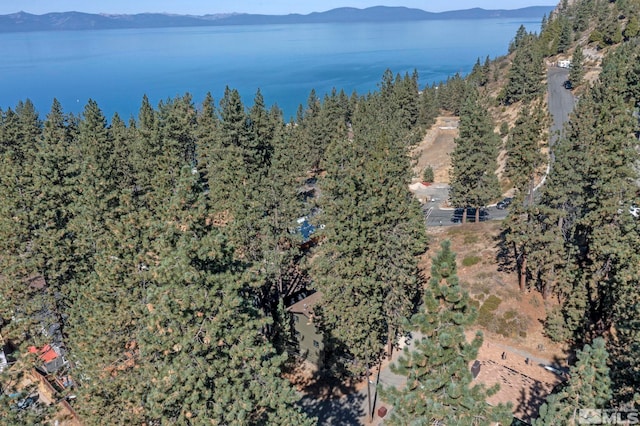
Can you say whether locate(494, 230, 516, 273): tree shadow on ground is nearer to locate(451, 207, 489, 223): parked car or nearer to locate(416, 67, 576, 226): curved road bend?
locate(416, 67, 576, 226): curved road bend

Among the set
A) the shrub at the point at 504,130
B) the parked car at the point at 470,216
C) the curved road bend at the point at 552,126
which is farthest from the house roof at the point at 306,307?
the shrub at the point at 504,130

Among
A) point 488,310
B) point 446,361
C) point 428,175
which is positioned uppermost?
point 446,361

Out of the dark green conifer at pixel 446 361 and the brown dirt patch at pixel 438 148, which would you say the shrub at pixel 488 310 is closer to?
the dark green conifer at pixel 446 361

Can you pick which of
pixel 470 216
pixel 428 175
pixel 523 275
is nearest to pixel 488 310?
pixel 523 275

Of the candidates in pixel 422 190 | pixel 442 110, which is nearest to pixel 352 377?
pixel 422 190

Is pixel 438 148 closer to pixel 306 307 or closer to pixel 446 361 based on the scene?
pixel 306 307

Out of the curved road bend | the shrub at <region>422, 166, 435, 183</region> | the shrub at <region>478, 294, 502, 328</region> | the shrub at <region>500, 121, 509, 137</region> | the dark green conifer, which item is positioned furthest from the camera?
the shrub at <region>500, 121, 509, 137</region>

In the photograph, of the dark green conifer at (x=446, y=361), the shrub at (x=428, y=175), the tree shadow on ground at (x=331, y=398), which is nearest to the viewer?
the dark green conifer at (x=446, y=361)

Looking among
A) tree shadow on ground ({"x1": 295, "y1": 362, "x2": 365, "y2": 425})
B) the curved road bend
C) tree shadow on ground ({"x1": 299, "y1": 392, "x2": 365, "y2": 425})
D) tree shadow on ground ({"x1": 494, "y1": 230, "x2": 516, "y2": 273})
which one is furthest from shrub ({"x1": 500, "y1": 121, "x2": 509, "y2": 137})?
tree shadow on ground ({"x1": 299, "y1": 392, "x2": 365, "y2": 425})

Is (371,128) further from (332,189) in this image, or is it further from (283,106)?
(283,106)

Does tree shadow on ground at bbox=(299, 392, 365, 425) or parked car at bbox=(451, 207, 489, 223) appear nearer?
tree shadow on ground at bbox=(299, 392, 365, 425)

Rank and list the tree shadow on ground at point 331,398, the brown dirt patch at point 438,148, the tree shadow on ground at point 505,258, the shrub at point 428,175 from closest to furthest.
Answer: the tree shadow on ground at point 331,398
the tree shadow on ground at point 505,258
the shrub at point 428,175
the brown dirt patch at point 438,148
